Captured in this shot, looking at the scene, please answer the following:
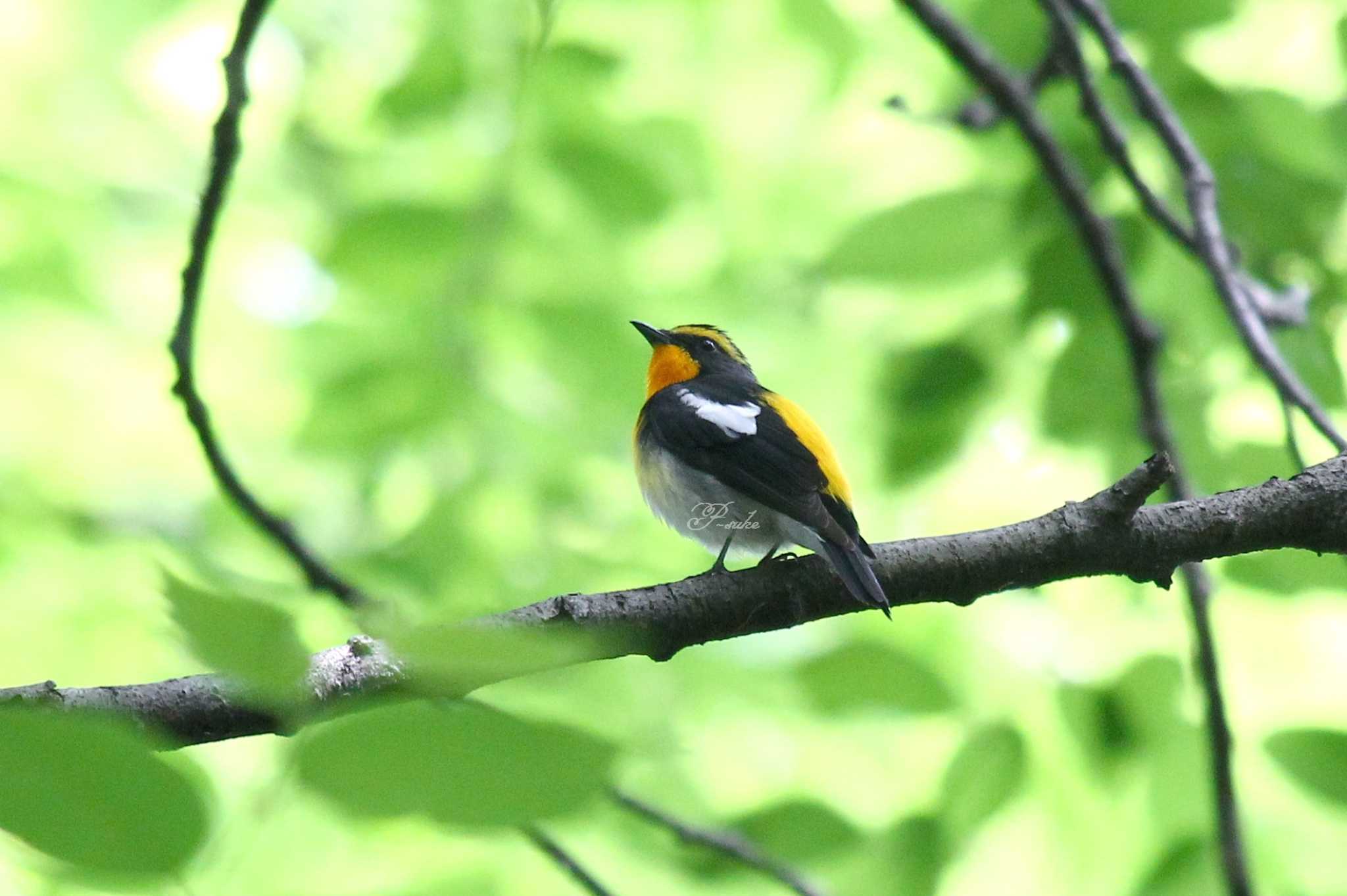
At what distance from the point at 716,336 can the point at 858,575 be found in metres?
2.89

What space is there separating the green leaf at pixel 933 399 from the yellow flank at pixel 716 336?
5.01ft

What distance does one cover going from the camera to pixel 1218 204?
3.83m

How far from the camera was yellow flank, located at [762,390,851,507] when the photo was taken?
157 inches

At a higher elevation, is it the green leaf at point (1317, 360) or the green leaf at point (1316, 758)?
the green leaf at point (1317, 360)

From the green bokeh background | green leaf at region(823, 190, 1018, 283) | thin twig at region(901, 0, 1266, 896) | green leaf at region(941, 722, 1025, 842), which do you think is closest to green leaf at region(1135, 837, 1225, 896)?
the green bokeh background

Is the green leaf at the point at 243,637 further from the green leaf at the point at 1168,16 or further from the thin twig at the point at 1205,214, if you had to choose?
the green leaf at the point at 1168,16

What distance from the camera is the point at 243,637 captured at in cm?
120

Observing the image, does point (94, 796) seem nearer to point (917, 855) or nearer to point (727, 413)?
point (917, 855)

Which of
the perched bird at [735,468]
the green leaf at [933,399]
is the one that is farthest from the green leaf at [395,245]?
the green leaf at [933,399]

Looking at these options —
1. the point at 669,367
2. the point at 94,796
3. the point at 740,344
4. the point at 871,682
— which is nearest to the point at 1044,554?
the point at 871,682

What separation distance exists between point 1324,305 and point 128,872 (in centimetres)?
365

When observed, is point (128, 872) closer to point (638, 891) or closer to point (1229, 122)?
point (638, 891)

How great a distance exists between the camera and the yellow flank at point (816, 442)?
3.98 m

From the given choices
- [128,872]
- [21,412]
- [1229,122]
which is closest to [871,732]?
[1229,122]
